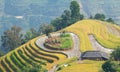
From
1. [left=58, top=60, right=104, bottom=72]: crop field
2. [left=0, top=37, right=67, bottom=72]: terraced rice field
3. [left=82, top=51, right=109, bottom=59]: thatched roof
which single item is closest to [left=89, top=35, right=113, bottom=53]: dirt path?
[left=82, top=51, right=109, bottom=59]: thatched roof

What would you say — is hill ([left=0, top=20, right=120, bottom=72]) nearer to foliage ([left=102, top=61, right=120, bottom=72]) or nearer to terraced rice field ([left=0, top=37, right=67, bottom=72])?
terraced rice field ([left=0, top=37, right=67, bottom=72])

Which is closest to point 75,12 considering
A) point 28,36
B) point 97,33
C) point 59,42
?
point 28,36

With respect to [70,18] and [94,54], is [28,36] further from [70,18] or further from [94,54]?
[94,54]

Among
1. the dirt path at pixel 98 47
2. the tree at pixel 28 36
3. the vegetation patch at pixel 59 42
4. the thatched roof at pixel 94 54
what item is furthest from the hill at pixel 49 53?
the tree at pixel 28 36

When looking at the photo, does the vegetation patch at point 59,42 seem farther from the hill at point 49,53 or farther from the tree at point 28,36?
the tree at point 28,36

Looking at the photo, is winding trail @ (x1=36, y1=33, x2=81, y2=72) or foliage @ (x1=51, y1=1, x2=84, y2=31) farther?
foliage @ (x1=51, y1=1, x2=84, y2=31)

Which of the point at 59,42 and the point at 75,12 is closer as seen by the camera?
the point at 59,42
